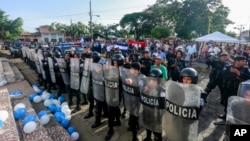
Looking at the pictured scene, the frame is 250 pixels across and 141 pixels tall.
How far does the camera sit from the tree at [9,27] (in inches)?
1355

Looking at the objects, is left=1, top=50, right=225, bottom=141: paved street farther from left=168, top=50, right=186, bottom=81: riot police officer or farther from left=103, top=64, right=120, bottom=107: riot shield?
left=168, top=50, right=186, bottom=81: riot police officer

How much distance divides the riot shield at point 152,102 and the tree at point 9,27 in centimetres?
3795

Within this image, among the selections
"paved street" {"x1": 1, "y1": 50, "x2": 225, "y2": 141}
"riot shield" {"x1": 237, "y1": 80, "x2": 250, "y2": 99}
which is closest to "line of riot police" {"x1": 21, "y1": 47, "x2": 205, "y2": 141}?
"paved street" {"x1": 1, "y1": 50, "x2": 225, "y2": 141}

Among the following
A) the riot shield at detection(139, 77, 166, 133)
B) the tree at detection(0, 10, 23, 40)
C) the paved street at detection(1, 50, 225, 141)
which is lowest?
the paved street at detection(1, 50, 225, 141)

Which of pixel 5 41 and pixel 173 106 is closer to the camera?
pixel 173 106

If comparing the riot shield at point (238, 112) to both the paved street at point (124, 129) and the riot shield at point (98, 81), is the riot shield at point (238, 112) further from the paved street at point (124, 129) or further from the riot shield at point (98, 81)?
the riot shield at point (98, 81)

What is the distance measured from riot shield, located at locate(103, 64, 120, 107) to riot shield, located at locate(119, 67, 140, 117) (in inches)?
9.4

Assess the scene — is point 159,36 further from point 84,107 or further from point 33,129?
point 33,129

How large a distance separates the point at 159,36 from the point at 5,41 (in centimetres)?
2816

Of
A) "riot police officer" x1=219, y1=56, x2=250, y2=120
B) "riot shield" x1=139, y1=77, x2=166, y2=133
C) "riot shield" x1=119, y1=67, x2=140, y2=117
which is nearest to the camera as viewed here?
"riot shield" x1=139, y1=77, x2=166, y2=133

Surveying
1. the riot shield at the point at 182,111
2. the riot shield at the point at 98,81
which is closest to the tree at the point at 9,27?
the riot shield at the point at 98,81

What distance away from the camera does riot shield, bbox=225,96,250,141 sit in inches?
81.8

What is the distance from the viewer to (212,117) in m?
5.54

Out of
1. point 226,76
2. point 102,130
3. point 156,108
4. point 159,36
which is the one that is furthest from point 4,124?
point 159,36
